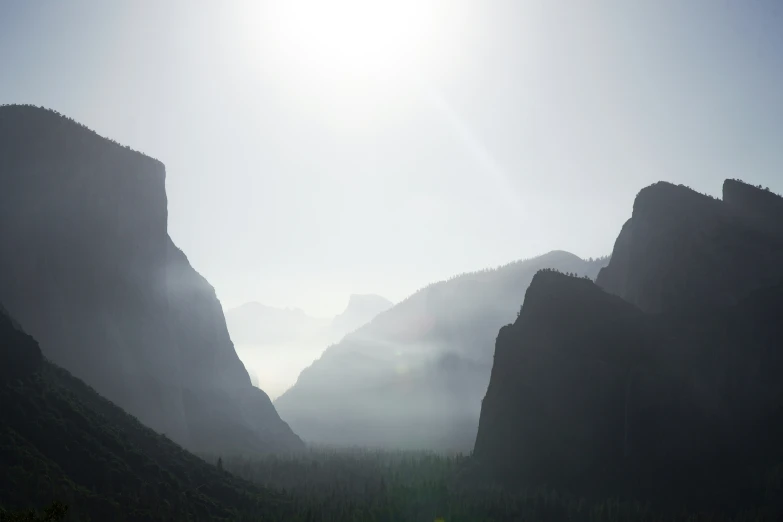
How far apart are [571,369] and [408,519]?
67.5ft

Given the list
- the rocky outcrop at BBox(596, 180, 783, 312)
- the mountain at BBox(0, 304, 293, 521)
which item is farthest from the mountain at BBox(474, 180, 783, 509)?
the mountain at BBox(0, 304, 293, 521)

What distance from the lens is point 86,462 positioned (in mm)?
27453

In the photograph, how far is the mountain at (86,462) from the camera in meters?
23.6

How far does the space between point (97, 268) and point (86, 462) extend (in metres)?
35.9

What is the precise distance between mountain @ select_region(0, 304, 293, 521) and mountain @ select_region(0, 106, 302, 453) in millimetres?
17579

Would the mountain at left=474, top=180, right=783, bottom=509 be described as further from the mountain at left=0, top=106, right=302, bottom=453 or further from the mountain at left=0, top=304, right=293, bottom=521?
the mountain at left=0, top=106, right=302, bottom=453

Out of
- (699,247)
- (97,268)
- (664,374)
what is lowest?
(664,374)

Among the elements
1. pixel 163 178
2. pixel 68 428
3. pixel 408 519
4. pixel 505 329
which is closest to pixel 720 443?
pixel 505 329

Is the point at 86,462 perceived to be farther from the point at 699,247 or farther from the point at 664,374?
the point at 699,247

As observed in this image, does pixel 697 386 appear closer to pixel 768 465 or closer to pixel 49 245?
pixel 768 465

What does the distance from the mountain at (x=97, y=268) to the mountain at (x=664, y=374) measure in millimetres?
41464

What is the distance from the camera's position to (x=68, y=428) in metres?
28.8

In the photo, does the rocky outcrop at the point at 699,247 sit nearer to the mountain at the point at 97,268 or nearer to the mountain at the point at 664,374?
the mountain at the point at 664,374

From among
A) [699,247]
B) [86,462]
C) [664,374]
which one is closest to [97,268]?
[86,462]
